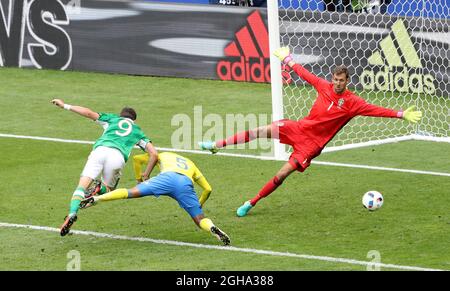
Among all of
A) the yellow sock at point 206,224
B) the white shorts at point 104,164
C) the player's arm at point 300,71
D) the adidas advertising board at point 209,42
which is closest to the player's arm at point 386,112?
the player's arm at point 300,71


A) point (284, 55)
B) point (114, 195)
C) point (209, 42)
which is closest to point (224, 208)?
point (284, 55)

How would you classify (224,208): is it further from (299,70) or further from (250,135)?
(299,70)

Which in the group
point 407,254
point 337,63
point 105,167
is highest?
point 337,63

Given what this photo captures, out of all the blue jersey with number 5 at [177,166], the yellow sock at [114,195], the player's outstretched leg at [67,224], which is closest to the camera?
the player's outstretched leg at [67,224]

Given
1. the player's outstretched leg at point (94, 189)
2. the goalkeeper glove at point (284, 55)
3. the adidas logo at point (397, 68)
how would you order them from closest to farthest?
the player's outstretched leg at point (94, 189) → the goalkeeper glove at point (284, 55) → the adidas logo at point (397, 68)

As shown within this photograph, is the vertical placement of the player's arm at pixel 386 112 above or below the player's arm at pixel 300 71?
below

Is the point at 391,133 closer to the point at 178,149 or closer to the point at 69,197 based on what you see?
the point at 178,149

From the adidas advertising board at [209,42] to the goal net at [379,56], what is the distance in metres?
0.02

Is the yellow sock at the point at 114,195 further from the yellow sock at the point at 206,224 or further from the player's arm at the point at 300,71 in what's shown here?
the player's arm at the point at 300,71

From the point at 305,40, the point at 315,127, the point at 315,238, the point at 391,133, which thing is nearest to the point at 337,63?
the point at 305,40

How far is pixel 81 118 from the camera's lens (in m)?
21.8

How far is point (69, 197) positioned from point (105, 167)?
1.77 meters

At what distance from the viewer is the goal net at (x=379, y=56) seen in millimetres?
20953

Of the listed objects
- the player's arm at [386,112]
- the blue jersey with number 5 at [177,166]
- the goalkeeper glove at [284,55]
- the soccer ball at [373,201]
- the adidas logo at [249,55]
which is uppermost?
the adidas logo at [249,55]
